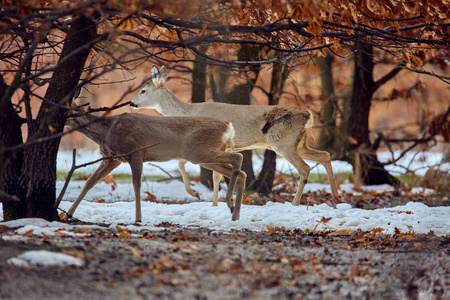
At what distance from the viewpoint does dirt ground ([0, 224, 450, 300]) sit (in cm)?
358

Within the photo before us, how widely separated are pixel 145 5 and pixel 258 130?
5.11 m

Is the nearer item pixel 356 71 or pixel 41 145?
pixel 41 145

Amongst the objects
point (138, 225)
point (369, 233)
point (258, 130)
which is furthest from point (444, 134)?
point (138, 225)

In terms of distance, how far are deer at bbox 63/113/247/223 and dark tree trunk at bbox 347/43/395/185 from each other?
7112 millimetres

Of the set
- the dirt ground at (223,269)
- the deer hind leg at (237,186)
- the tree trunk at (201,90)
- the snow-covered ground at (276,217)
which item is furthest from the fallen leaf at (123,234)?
the tree trunk at (201,90)

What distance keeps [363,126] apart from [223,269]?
1071cm

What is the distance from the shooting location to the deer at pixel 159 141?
6809 millimetres

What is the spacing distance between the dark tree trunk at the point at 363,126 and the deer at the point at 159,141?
7112 mm

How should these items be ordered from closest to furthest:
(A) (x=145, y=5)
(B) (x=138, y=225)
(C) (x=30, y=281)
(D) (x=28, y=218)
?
(C) (x=30, y=281), (A) (x=145, y=5), (D) (x=28, y=218), (B) (x=138, y=225)

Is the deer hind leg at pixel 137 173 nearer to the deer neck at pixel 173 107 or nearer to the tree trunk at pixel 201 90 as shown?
the deer neck at pixel 173 107

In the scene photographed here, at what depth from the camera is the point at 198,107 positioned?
1002 cm

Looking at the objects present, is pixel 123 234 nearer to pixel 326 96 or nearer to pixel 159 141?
pixel 159 141

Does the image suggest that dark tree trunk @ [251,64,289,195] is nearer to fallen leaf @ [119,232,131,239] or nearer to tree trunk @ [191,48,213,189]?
tree trunk @ [191,48,213,189]

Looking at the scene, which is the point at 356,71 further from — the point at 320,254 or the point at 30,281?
the point at 30,281
